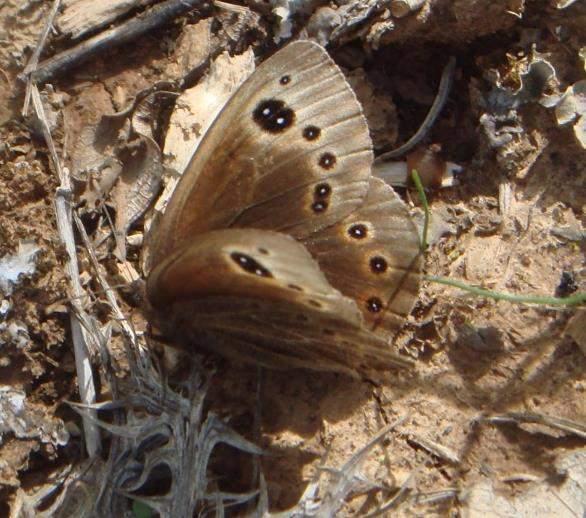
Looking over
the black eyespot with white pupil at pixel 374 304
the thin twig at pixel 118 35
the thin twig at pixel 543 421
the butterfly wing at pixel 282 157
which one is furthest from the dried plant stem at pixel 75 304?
the thin twig at pixel 543 421

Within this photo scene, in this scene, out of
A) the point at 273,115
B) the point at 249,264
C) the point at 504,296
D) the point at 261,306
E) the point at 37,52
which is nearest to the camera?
the point at 249,264

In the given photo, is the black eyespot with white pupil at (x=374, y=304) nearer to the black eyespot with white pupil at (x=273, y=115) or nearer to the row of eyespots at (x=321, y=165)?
the row of eyespots at (x=321, y=165)

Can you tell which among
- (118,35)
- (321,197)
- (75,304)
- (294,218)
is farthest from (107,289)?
(118,35)

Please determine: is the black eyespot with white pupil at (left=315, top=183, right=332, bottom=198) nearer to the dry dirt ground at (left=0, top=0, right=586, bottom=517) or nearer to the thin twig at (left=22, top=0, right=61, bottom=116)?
the dry dirt ground at (left=0, top=0, right=586, bottom=517)

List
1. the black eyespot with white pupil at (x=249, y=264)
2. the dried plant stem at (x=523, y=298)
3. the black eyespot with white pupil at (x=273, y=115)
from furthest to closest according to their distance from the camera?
the dried plant stem at (x=523, y=298) < the black eyespot with white pupil at (x=273, y=115) < the black eyespot with white pupil at (x=249, y=264)

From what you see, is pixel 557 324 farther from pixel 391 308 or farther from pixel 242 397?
pixel 242 397

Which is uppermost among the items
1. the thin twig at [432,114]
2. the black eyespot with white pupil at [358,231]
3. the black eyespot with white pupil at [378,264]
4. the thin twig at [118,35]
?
the thin twig at [118,35]

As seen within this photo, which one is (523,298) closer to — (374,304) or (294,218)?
(374,304)
